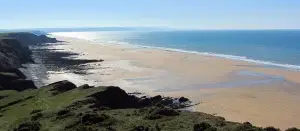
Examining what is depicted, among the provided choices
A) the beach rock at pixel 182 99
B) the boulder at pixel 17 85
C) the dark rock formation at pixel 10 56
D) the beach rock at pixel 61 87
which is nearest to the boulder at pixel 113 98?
the beach rock at pixel 61 87

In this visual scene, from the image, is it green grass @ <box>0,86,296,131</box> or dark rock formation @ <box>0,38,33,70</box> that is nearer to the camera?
green grass @ <box>0,86,296,131</box>

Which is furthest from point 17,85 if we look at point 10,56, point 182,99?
point 10,56

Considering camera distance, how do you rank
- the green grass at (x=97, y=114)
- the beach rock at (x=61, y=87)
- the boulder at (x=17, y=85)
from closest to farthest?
the green grass at (x=97, y=114), the beach rock at (x=61, y=87), the boulder at (x=17, y=85)

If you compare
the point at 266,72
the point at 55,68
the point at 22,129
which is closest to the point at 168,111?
the point at 22,129

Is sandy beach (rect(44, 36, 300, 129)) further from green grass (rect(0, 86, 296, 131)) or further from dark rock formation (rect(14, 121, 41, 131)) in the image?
dark rock formation (rect(14, 121, 41, 131))

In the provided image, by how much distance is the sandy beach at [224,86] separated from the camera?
47062mm

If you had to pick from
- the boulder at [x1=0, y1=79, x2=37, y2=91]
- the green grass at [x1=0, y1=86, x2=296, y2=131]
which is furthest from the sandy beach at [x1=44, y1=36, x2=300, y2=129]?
the green grass at [x1=0, y1=86, x2=296, y2=131]

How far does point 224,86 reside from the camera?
216ft

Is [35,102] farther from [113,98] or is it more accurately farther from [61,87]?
[113,98]

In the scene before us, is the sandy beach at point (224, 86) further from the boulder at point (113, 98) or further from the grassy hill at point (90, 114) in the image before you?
the grassy hill at point (90, 114)

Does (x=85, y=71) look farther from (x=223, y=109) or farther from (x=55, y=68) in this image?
(x=223, y=109)

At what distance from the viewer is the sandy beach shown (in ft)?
154

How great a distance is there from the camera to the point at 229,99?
2160 inches

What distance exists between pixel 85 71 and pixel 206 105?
44.2 meters
